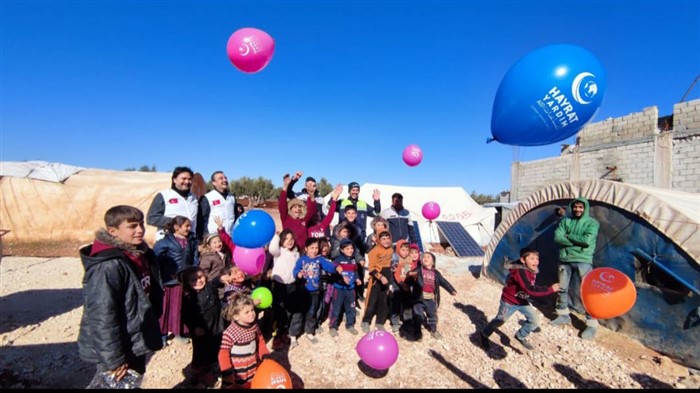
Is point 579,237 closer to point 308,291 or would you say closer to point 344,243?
point 344,243

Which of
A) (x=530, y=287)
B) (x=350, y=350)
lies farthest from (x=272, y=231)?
(x=530, y=287)

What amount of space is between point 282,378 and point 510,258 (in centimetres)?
649

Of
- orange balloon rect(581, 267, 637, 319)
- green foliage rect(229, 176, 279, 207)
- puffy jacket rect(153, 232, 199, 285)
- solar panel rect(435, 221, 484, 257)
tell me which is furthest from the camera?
green foliage rect(229, 176, 279, 207)

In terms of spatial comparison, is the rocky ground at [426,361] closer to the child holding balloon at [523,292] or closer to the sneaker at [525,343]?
the sneaker at [525,343]

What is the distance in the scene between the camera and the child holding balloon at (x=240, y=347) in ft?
10.0

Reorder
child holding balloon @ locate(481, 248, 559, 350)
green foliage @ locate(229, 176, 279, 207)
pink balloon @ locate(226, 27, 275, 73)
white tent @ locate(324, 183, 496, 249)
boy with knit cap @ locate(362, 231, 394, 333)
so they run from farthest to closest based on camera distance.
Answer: green foliage @ locate(229, 176, 279, 207)
white tent @ locate(324, 183, 496, 249)
pink balloon @ locate(226, 27, 275, 73)
boy with knit cap @ locate(362, 231, 394, 333)
child holding balloon @ locate(481, 248, 559, 350)

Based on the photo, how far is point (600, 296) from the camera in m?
3.29

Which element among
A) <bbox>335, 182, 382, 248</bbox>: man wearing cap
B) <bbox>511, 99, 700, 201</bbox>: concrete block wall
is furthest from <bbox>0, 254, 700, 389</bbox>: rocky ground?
<bbox>511, 99, 700, 201</bbox>: concrete block wall

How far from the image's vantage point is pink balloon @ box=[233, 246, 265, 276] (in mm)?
4781

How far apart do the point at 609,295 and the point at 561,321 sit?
2744 mm

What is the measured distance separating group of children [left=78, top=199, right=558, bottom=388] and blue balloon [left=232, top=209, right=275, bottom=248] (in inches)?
13.8

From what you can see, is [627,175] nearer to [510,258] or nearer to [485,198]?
[510,258]

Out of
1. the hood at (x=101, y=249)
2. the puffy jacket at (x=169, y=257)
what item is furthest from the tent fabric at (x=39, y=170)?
the hood at (x=101, y=249)

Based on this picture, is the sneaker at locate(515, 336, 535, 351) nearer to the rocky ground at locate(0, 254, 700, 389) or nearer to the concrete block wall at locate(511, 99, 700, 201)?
the rocky ground at locate(0, 254, 700, 389)
